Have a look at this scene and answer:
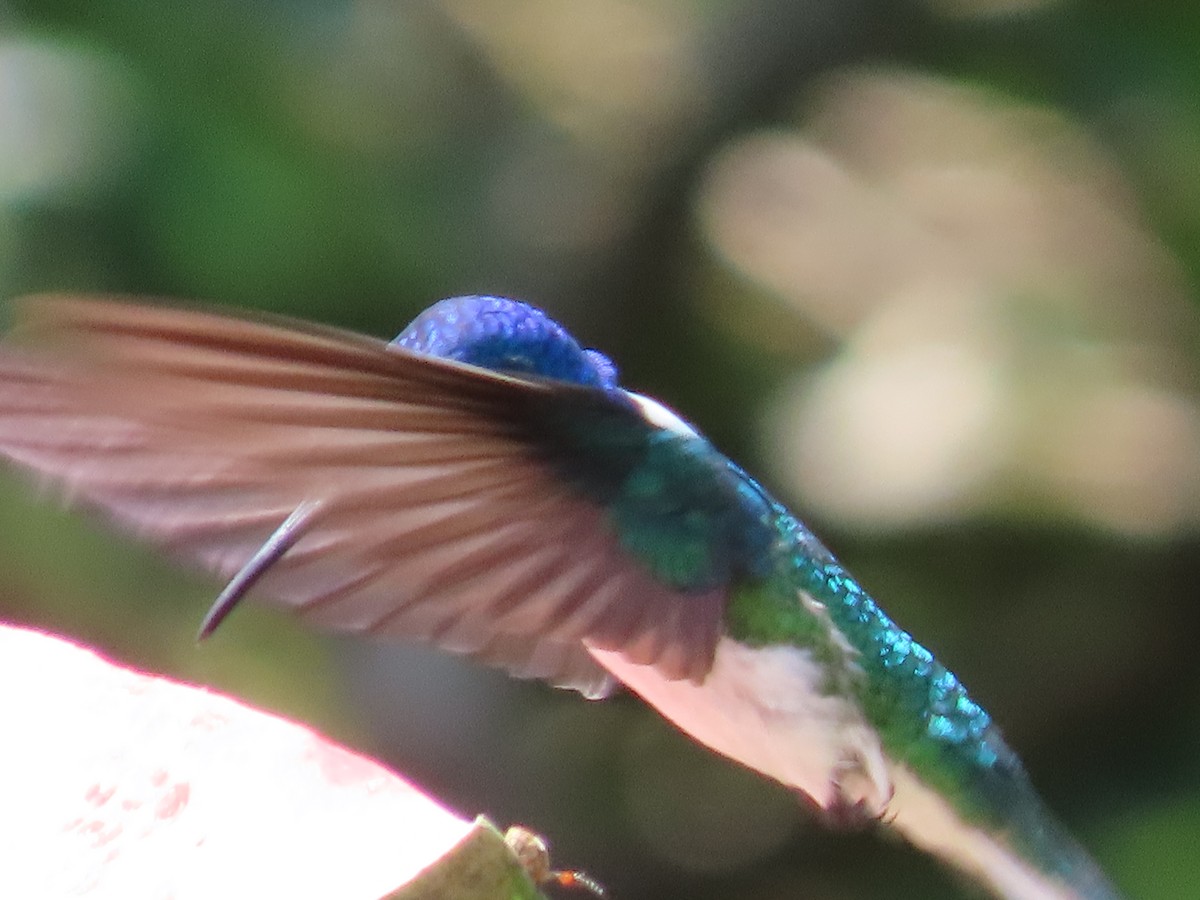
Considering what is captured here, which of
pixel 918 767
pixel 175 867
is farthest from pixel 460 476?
pixel 918 767

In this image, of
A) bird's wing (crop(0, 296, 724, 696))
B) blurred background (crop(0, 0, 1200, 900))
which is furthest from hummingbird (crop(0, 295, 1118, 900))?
blurred background (crop(0, 0, 1200, 900))

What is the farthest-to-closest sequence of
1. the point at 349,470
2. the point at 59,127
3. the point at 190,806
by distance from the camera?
the point at 59,127 < the point at 190,806 < the point at 349,470

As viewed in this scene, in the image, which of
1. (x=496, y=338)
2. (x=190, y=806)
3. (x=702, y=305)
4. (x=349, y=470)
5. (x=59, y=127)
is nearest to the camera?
(x=349, y=470)

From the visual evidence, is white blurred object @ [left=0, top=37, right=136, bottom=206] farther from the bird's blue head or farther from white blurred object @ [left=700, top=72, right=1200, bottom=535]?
the bird's blue head

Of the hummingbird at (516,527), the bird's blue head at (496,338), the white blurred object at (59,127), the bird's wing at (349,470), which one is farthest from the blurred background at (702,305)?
the bird's wing at (349,470)

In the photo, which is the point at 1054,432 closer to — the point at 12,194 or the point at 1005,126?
the point at 1005,126

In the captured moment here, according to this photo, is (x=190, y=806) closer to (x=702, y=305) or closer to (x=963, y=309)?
(x=702, y=305)

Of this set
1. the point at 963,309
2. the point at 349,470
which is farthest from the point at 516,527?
the point at 963,309
